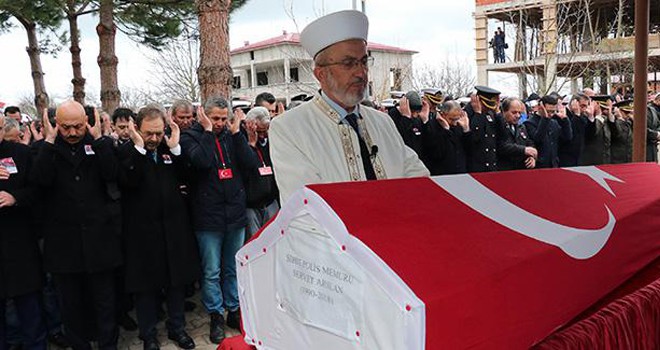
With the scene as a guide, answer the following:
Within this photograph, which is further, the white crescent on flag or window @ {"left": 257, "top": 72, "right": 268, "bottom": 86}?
window @ {"left": 257, "top": 72, "right": 268, "bottom": 86}

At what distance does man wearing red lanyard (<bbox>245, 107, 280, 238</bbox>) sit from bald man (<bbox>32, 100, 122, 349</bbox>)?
1.20 m

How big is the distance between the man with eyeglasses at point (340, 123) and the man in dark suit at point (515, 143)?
4.92m

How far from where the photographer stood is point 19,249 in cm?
384

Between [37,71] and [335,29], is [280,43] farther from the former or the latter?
[335,29]

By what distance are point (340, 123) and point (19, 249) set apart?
8.87ft

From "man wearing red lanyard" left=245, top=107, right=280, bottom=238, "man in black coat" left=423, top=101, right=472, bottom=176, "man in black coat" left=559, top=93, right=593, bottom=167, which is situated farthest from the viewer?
"man in black coat" left=559, top=93, right=593, bottom=167

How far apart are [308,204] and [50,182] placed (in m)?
2.86

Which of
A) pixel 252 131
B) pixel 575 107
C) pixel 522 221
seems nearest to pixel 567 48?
pixel 575 107

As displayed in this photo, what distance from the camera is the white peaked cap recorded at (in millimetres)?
2393

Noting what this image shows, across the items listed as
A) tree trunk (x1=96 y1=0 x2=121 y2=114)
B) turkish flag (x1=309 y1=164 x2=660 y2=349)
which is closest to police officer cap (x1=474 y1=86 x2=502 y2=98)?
turkish flag (x1=309 y1=164 x2=660 y2=349)

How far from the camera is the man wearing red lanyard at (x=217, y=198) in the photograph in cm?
445

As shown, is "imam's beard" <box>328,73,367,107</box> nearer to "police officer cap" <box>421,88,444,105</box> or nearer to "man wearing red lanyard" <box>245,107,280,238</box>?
"man wearing red lanyard" <box>245,107,280,238</box>

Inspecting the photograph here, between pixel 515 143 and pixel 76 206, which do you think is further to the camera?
pixel 515 143

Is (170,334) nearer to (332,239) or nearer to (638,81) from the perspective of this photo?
(332,239)
